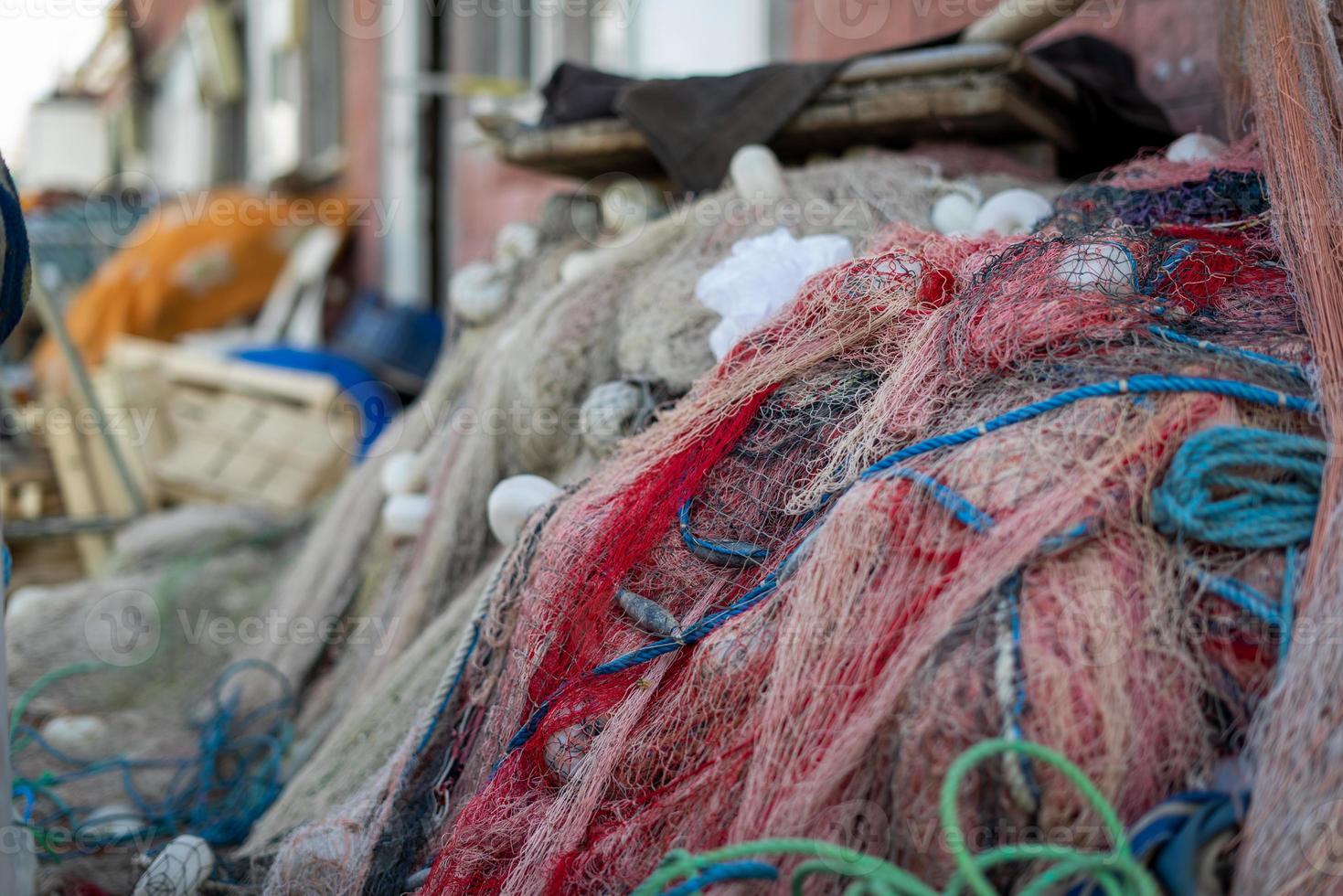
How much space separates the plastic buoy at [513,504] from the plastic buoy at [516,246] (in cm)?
148

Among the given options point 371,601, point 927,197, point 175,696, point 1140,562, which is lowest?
point 175,696

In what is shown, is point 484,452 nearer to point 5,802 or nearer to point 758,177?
point 758,177

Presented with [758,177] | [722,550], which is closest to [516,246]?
[758,177]

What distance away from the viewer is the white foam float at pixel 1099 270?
1758mm

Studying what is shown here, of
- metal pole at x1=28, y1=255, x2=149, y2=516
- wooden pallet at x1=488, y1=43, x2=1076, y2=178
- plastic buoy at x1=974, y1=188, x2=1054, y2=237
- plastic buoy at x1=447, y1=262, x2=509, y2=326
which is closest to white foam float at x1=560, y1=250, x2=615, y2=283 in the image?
plastic buoy at x1=447, y1=262, x2=509, y2=326

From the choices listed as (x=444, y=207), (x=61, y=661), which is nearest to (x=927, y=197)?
(x=61, y=661)

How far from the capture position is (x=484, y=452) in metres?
2.74

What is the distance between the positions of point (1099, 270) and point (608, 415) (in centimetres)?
107

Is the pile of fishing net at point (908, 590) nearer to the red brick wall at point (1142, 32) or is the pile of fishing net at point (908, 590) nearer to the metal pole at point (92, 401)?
the red brick wall at point (1142, 32)

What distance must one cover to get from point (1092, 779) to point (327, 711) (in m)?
2.17

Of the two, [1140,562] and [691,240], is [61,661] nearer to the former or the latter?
[691,240]

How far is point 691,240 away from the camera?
→ 281cm

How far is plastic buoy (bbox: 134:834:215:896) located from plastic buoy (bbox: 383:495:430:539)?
0.98 m

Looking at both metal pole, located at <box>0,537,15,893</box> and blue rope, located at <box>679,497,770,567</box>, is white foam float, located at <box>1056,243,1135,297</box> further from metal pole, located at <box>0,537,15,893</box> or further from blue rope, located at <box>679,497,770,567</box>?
metal pole, located at <box>0,537,15,893</box>
